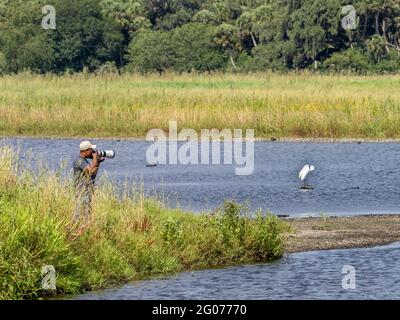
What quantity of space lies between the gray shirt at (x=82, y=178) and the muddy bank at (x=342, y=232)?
342 cm

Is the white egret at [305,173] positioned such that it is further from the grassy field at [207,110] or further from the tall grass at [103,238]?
the grassy field at [207,110]

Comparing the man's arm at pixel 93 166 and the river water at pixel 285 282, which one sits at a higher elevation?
the man's arm at pixel 93 166

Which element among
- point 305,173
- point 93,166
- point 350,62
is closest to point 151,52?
point 350,62

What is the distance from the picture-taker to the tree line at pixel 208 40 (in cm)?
7094

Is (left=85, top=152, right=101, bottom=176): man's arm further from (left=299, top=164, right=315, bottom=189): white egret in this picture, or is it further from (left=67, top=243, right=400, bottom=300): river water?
(left=299, top=164, right=315, bottom=189): white egret

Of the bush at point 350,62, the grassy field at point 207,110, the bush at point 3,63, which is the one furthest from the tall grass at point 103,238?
the bush at point 3,63

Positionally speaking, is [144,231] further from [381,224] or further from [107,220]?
[381,224]

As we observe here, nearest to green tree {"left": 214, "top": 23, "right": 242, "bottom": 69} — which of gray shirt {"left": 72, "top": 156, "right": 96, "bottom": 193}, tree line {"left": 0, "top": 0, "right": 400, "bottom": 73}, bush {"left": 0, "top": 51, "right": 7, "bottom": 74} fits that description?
tree line {"left": 0, "top": 0, "right": 400, "bottom": 73}

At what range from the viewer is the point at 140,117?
145 ft

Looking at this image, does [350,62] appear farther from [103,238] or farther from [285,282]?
[103,238]

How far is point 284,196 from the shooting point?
26531mm
